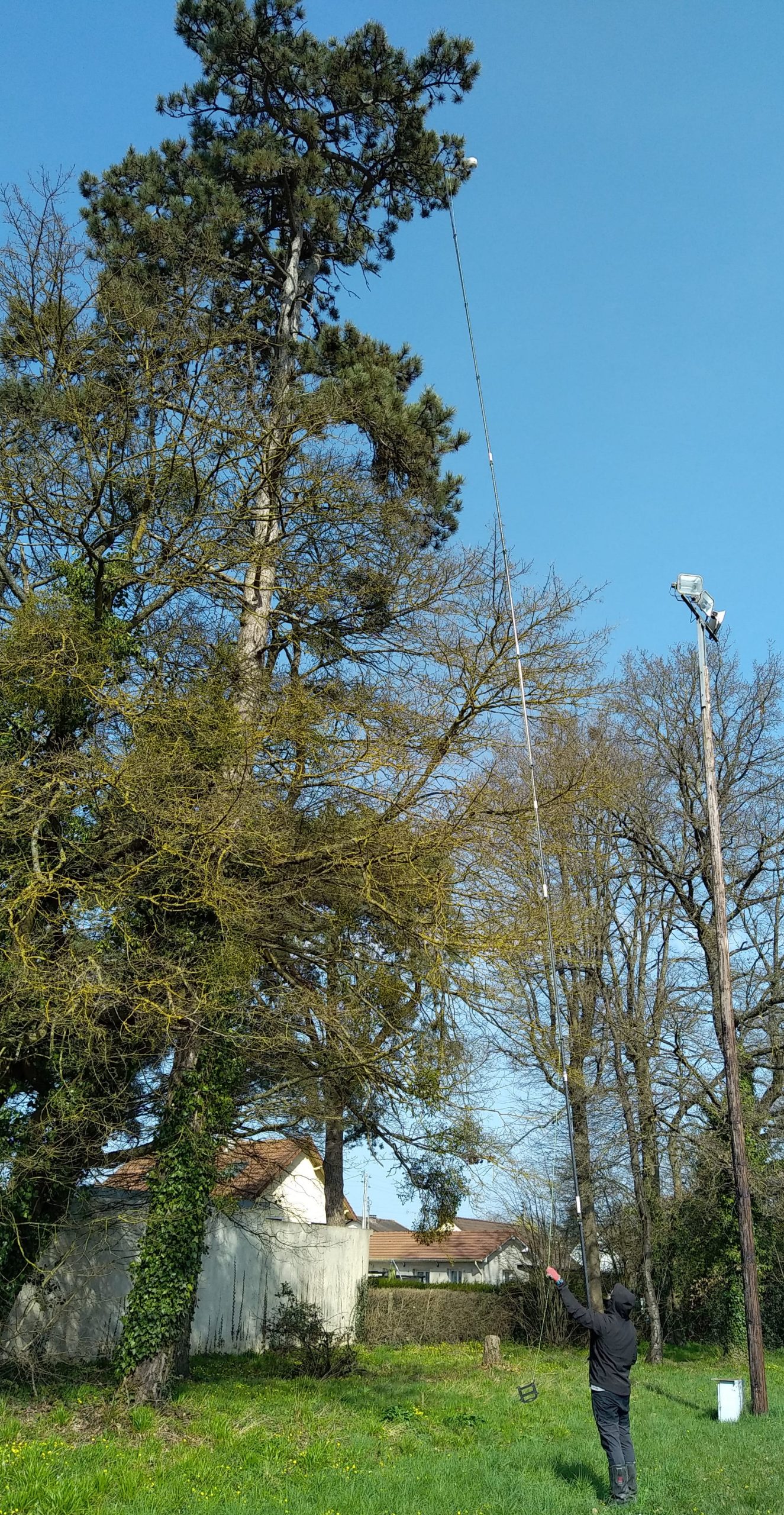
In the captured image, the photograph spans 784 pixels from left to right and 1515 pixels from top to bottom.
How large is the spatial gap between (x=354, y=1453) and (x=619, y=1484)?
6.98 feet

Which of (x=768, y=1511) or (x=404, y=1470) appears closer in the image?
(x=768, y=1511)

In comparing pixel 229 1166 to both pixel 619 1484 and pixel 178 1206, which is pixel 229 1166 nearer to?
pixel 178 1206

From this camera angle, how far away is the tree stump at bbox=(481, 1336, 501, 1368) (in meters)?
16.0

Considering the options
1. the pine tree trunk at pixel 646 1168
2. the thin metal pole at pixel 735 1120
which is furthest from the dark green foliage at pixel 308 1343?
the pine tree trunk at pixel 646 1168

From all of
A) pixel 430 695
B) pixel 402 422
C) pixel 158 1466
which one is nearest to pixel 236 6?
pixel 402 422

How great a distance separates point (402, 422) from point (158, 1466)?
11.0 metres

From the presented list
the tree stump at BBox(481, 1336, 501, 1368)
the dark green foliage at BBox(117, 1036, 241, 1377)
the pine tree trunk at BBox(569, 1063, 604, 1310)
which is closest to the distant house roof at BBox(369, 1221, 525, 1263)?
the pine tree trunk at BBox(569, 1063, 604, 1310)

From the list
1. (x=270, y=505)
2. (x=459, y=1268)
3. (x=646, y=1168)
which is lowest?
(x=459, y=1268)

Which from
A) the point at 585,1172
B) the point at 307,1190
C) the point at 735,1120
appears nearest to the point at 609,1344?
the point at 735,1120

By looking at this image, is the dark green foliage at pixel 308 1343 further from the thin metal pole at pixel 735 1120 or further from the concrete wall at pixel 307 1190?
the concrete wall at pixel 307 1190

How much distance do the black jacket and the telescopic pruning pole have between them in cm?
620

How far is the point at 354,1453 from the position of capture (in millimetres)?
8102

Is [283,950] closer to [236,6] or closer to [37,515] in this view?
[37,515]

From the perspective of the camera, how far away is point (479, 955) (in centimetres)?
915
